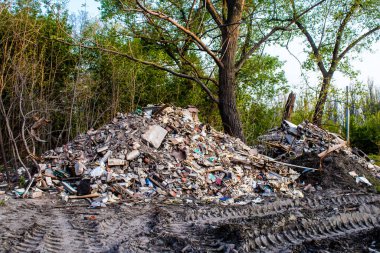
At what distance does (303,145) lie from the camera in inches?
441

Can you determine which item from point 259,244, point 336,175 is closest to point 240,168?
point 336,175

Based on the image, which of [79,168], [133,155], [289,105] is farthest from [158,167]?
[289,105]

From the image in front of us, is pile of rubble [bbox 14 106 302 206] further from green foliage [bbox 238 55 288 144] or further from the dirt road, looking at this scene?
green foliage [bbox 238 55 288 144]

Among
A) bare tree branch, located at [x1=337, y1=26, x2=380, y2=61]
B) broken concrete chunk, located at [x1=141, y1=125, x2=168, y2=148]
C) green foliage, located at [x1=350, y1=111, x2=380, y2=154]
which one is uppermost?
bare tree branch, located at [x1=337, y1=26, x2=380, y2=61]

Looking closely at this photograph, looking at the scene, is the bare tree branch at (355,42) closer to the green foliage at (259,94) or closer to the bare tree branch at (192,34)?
the green foliage at (259,94)

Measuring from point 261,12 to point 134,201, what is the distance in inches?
363

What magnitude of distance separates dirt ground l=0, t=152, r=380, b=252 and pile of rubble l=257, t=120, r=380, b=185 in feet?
11.7

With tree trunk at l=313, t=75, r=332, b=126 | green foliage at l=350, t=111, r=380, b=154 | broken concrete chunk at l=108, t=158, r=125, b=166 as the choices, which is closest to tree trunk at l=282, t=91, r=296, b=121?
tree trunk at l=313, t=75, r=332, b=126

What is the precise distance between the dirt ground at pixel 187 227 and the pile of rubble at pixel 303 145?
3557 millimetres

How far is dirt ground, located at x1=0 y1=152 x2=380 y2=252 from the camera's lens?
13.4 ft

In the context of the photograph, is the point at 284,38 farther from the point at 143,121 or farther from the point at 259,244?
the point at 259,244

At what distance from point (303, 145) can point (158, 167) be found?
4.97m

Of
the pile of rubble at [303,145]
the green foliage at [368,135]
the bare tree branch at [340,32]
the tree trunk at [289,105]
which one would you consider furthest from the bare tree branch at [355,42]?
the pile of rubble at [303,145]

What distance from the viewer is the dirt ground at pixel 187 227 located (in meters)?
4.07
